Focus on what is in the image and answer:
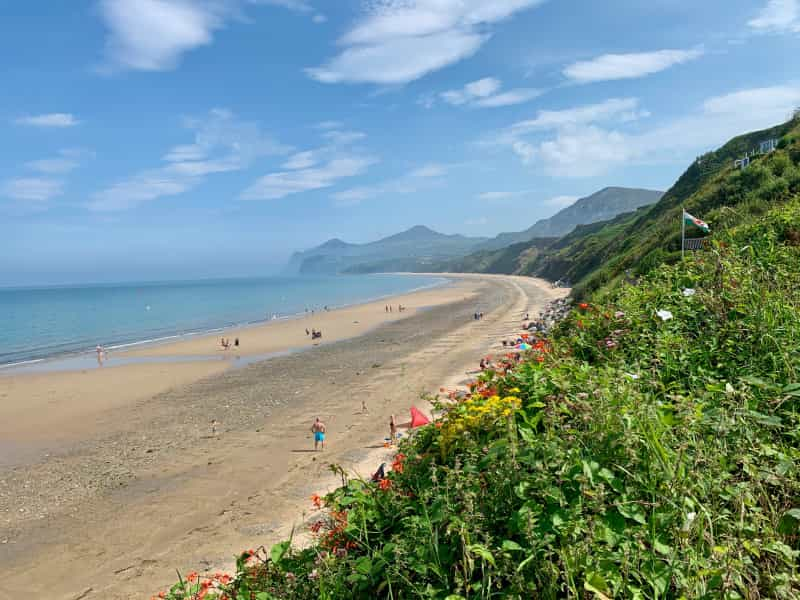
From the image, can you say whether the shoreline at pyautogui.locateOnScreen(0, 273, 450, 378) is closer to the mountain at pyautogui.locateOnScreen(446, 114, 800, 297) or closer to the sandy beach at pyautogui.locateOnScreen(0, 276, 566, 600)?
the sandy beach at pyautogui.locateOnScreen(0, 276, 566, 600)

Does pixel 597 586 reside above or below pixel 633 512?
below

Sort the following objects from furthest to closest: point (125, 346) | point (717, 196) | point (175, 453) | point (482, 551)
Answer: point (125, 346), point (717, 196), point (175, 453), point (482, 551)

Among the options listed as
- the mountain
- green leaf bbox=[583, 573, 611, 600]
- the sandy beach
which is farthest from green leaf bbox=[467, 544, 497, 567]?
the mountain

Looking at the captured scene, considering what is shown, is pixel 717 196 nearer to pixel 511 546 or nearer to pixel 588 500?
pixel 588 500

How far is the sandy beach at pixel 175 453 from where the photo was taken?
946 centimetres

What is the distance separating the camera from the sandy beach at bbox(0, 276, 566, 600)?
31.0 feet

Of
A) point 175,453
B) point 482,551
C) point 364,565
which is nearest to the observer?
point 482,551

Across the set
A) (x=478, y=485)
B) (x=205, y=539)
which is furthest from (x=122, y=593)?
(x=478, y=485)

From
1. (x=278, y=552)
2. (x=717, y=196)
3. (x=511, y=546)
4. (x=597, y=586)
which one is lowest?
(x=278, y=552)

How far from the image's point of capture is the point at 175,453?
14.9m

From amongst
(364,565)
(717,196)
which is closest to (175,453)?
(364,565)

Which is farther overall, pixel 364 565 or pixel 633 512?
pixel 364 565

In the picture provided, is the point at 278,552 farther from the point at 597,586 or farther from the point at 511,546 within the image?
the point at 597,586

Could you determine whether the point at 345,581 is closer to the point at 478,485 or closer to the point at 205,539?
the point at 478,485
